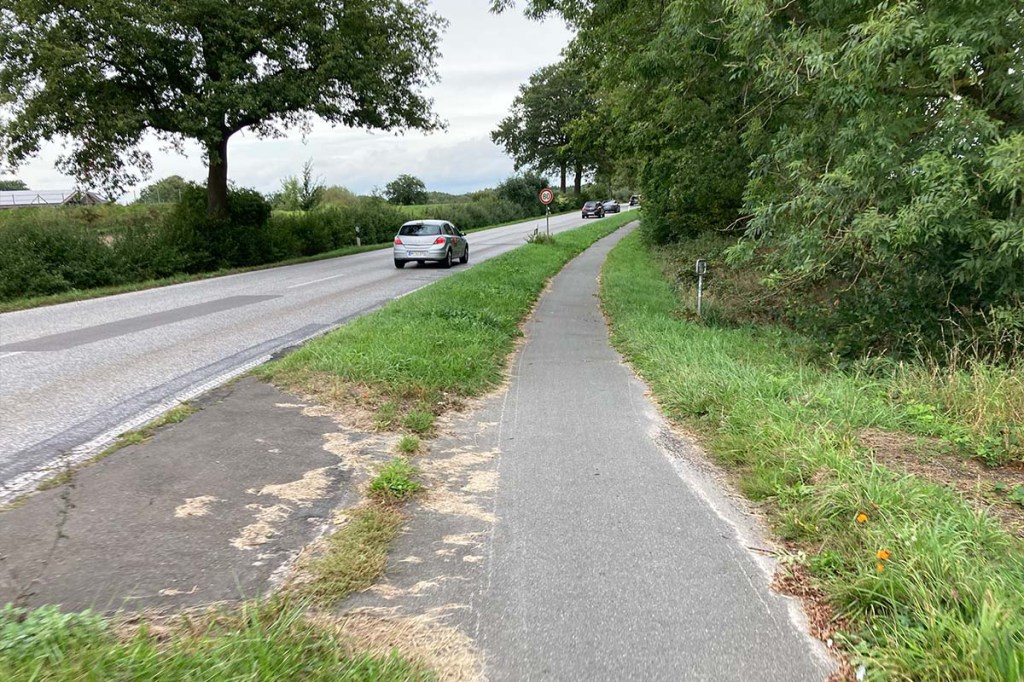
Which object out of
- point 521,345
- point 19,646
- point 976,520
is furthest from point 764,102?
point 19,646

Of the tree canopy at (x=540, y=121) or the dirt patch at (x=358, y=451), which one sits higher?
the tree canopy at (x=540, y=121)

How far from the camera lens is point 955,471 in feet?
13.4

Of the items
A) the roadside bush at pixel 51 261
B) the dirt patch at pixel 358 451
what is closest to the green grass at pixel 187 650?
the dirt patch at pixel 358 451

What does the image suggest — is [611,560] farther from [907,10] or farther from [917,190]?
[907,10]

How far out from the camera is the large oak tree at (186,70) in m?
15.5

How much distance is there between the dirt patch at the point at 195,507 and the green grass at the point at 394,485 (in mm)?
939

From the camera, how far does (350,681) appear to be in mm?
2178

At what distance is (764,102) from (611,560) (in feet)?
25.4

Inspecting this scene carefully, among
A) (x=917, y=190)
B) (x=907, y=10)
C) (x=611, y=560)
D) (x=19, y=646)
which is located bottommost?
(x=611, y=560)

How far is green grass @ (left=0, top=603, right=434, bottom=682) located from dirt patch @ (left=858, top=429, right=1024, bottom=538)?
10.9 ft

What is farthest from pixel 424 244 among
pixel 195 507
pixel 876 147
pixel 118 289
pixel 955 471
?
pixel 955 471

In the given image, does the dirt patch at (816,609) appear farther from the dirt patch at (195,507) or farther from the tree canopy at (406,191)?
the tree canopy at (406,191)

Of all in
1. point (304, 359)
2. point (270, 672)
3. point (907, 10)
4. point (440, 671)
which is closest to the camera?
point (270, 672)

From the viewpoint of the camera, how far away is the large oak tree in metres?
15.5
